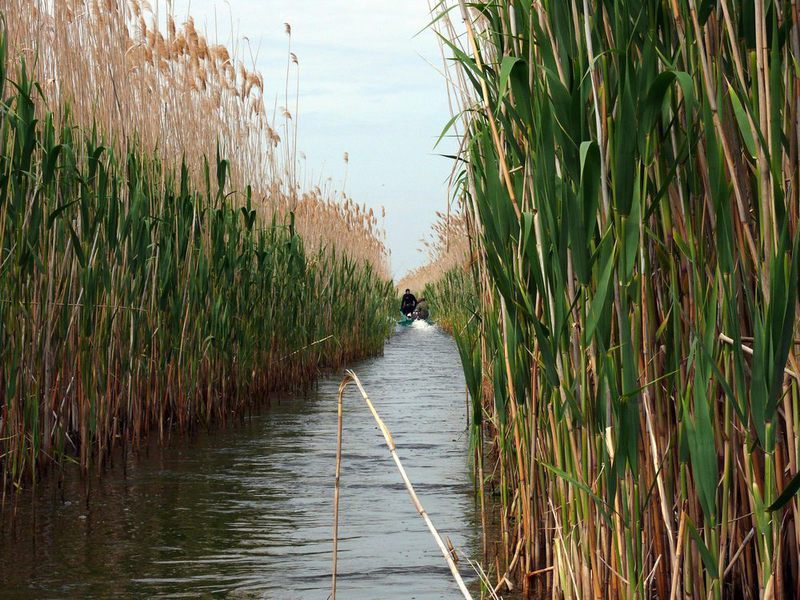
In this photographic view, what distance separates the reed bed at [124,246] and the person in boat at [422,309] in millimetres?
22475

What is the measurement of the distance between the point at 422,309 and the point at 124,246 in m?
28.2

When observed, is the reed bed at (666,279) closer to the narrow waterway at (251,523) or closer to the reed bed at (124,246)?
the narrow waterway at (251,523)

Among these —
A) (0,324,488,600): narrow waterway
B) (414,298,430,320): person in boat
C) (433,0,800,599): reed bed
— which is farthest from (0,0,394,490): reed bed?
(414,298,430,320): person in boat

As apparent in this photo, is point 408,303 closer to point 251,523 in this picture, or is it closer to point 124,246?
point 124,246

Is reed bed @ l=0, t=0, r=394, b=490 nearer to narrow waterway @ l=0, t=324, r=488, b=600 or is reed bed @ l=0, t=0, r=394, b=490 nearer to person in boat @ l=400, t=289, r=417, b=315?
narrow waterway @ l=0, t=324, r=488, b=600

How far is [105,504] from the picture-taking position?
5.26 meters

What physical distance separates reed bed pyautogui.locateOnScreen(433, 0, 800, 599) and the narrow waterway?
53.5 inches

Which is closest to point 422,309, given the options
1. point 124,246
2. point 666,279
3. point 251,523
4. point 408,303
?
point 408,303

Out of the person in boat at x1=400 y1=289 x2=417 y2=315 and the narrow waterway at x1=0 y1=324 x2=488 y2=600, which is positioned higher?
the person in boat at x1=400 y1=289 x2=417 y2=315

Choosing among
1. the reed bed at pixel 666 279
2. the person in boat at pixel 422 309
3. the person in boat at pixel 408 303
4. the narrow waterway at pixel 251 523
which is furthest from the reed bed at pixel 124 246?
the person in boat at pixel 422 309

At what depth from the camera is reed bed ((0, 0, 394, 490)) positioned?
192 inches

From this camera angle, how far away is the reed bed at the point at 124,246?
4.88 meters

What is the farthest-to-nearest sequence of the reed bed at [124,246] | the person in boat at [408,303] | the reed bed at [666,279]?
1. the person in boat at [408,303]
2. the reed bed at [124,246]
3. the reed bed at [666,279]

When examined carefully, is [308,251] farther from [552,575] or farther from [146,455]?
[552,575]
